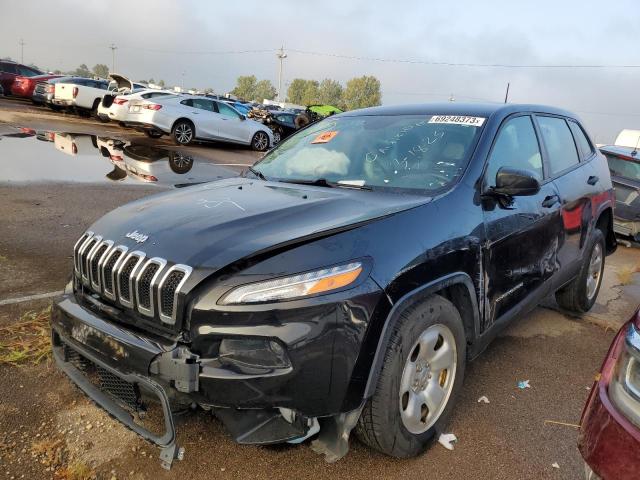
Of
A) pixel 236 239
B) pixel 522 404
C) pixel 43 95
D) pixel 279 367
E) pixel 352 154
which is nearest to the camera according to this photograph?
pixel 279 367

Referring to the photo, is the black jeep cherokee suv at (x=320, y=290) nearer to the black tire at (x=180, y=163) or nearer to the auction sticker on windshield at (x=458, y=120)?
the auction sticker on windshield at (x=458, y=120)

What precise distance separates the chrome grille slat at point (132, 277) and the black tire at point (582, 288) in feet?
12.0

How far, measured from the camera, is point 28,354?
316cm

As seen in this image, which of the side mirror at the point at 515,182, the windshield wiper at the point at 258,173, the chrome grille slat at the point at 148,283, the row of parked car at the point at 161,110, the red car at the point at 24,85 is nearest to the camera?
the chrome grille slat at the point at 148,283

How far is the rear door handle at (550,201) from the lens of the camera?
3.46m

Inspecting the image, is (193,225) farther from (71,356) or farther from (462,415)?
(462,415)

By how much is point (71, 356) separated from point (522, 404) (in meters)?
2.55

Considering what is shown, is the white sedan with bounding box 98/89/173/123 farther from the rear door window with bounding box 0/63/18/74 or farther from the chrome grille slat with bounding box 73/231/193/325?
the chrome grille slat with bounding box 73/231/193/325

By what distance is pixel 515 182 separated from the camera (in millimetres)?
2826

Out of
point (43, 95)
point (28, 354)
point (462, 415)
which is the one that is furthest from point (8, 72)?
point (462, 415)

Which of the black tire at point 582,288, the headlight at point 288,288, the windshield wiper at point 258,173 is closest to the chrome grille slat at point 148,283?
the headlight at point 288,288

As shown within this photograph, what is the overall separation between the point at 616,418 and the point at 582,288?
10.5ft

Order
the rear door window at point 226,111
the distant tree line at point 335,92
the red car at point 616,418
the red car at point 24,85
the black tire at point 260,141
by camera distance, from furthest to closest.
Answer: the distant tree line at point 335,92 → the red car at point 24,85 → the black tire at point 260,141 → the rear door window at point 226,111 → the red car at point 616,418

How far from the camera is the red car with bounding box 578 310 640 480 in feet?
5.25
